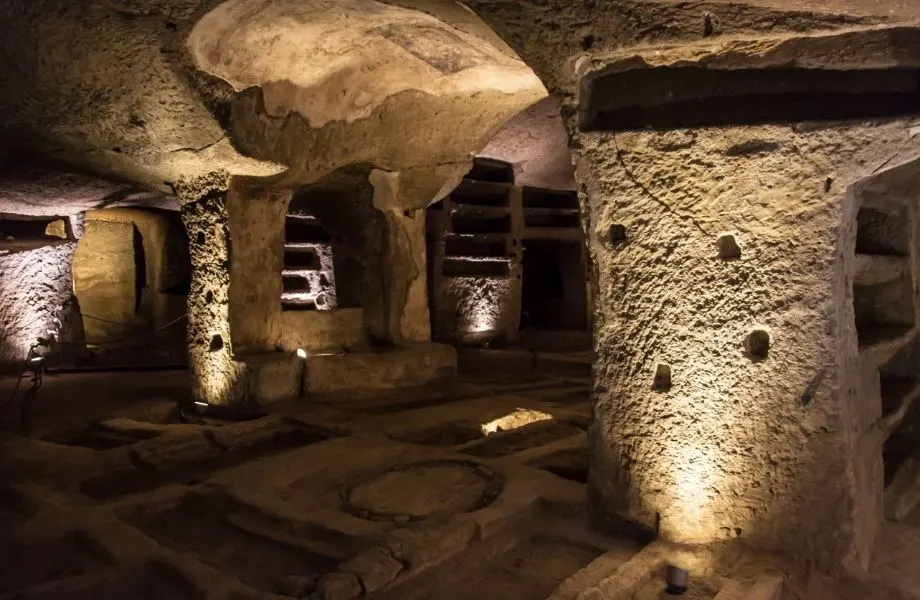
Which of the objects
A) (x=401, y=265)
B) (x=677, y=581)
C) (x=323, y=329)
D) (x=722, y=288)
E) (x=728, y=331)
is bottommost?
(x=677, y=581)

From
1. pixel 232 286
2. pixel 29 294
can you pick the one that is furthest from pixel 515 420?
pixel 29 294

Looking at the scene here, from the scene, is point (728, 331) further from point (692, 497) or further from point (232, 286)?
point (232, 286)

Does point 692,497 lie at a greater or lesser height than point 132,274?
lesser

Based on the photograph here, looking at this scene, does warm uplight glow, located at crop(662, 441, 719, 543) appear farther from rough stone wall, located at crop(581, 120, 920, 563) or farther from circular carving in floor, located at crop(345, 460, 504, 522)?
circular carving in floor, located at crop(345, 460, 504, 522)

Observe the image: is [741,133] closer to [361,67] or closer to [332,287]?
[361,67]

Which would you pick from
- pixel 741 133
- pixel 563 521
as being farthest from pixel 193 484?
pixel 741 133

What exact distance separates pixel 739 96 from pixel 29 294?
28.0 ft

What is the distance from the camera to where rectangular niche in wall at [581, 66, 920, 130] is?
109 inches

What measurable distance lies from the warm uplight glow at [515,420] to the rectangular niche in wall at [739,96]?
3080mm

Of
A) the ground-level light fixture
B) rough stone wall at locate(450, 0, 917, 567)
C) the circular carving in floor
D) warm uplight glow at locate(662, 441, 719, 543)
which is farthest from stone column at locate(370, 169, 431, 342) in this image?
the ground-level light fixture

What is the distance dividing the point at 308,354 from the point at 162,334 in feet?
17.8

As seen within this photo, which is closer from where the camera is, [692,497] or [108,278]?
[692,497]

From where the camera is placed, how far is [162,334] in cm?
1093

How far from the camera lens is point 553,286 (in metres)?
13.6
